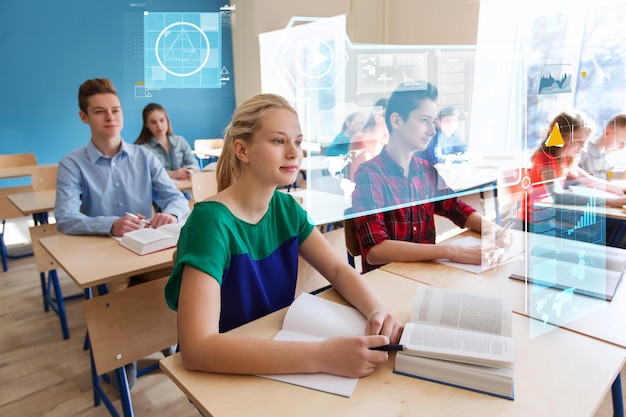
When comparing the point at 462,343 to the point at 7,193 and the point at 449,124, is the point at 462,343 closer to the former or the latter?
the point at 449,124

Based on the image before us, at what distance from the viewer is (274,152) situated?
3.51ft

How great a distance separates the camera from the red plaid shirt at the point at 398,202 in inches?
58.9

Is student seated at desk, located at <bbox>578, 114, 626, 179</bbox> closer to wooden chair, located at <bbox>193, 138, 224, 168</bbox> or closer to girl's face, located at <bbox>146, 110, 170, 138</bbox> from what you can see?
girl's face, located at <bbox>146, 110, 170, 138</bbox>

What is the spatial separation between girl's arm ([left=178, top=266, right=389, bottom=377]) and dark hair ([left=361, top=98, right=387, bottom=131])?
37.5 inches

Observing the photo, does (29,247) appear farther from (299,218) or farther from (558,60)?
(558,60)

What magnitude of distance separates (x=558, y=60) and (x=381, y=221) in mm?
686

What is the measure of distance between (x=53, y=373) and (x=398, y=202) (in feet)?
5.54

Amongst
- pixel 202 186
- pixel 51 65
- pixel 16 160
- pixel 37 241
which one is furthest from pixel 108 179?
pixel 51 65

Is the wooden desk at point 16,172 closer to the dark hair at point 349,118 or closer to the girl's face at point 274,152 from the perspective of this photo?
the dark hair at point 349,118

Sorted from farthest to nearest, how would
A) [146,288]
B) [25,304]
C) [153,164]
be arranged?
1. [25,304]
2. [153,164]
3. [146,288]

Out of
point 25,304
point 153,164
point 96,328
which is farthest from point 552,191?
point 25,304

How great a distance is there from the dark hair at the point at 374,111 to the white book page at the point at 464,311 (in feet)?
2.42

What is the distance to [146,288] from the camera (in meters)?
1.39

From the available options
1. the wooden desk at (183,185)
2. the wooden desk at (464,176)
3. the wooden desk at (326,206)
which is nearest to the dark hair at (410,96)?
the wooden desk at (464,176)
